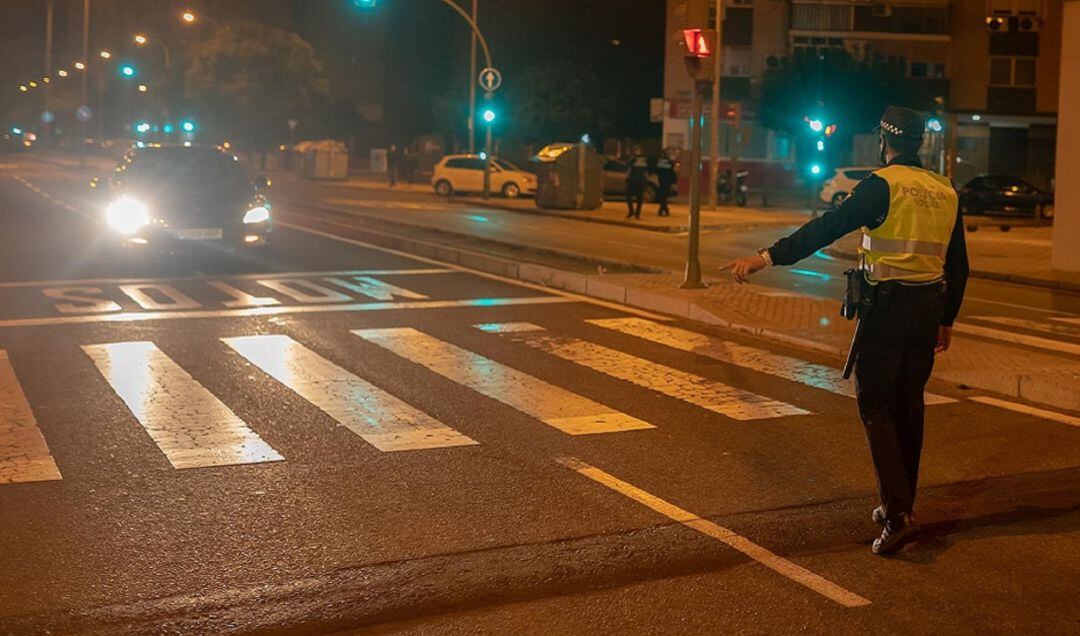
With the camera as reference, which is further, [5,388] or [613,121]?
[613,121]

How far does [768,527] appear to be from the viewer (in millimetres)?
6082

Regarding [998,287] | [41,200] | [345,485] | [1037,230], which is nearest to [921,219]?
[345,485]

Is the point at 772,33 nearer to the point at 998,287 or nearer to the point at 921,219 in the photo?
the point at 998,287

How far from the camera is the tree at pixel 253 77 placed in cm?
7381

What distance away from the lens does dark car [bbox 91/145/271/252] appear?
17.8 meters

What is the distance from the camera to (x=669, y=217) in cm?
3362

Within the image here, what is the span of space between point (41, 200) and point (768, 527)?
3278cm

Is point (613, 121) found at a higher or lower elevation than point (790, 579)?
higher

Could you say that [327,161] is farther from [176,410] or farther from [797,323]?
[176,410]

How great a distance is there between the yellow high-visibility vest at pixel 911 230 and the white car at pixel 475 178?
38.6 meters

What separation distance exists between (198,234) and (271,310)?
4.96 meters

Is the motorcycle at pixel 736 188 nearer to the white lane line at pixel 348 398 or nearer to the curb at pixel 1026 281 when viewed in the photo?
the curb at pixel 1026 281

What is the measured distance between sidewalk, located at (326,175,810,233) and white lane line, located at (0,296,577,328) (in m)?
13.9

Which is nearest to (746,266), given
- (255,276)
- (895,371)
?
(895,371)
